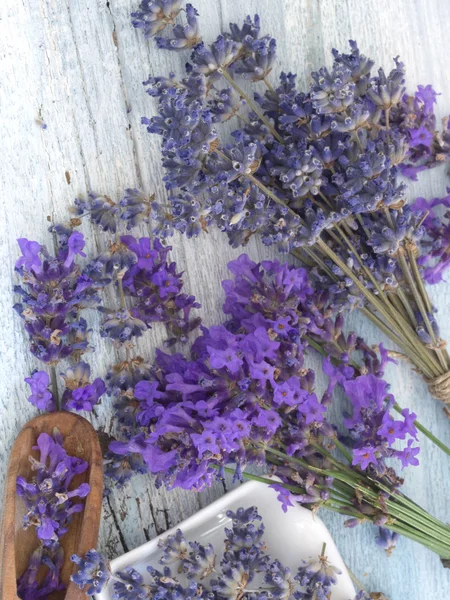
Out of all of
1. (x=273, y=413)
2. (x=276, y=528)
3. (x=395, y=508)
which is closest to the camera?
(x=273, y=413)

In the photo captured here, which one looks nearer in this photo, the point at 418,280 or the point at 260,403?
the point at 260,403

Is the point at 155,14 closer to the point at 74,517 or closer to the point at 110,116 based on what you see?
the point at 110,116

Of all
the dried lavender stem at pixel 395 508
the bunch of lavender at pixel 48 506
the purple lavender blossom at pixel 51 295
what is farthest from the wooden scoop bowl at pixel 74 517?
the dried lavender stem at pixel 395 508

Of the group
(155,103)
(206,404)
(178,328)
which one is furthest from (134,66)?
(206,404)

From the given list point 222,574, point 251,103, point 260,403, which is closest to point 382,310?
point 260,403

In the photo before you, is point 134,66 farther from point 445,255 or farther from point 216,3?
point 445,255

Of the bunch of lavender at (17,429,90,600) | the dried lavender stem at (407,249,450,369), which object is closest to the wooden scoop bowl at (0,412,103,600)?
the bunch of lavender at (17,429,90,600)
